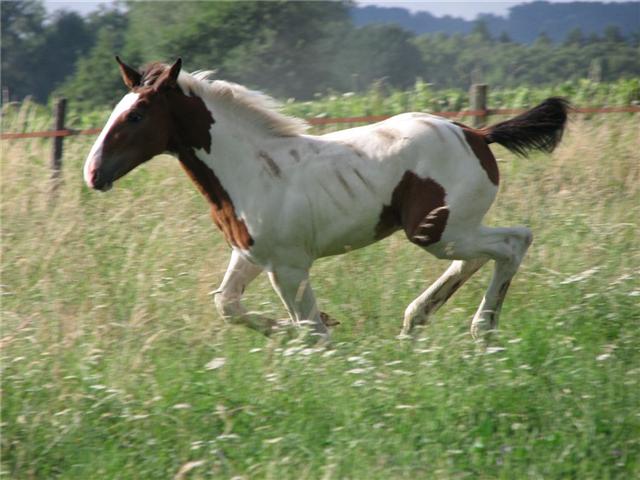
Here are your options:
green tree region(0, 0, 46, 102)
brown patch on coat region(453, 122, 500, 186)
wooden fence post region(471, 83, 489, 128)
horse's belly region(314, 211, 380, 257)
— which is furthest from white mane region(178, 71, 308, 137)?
Result: green tree region(0, 0, 46, 102)

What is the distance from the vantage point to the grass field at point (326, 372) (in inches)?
168

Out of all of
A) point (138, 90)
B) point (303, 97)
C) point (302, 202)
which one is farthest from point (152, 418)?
point (303, 97)

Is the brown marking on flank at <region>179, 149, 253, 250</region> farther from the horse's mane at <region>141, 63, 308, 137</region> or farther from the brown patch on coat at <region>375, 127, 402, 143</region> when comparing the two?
the brown patch on coat at <region>375, 127, 402, 143</region>

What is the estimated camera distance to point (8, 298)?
6809 mm

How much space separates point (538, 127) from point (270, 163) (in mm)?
1687

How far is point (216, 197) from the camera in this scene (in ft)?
18.9

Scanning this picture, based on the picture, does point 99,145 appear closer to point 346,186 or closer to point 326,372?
point 346,186

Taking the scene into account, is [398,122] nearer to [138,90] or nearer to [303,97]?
[138,90]

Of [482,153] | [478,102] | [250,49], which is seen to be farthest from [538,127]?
[250,49]

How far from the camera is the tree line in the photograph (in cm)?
3697

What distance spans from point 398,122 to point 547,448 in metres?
2.33

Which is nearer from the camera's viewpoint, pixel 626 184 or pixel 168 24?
pixel 626 184

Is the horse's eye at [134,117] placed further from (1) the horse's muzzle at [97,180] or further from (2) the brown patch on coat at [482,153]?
(2) the brown patch on coat at [482,153]

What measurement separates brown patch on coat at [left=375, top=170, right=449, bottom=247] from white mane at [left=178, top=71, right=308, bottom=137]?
73 cm
